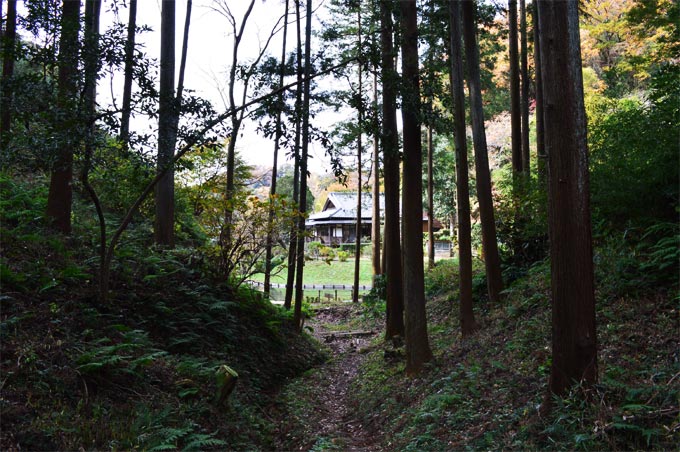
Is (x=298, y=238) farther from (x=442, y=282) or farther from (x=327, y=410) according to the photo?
(x=442, y=282)

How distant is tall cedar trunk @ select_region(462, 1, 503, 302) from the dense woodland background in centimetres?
4

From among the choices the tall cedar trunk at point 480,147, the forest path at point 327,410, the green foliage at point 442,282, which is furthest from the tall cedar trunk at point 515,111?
the forest path at point 327,410

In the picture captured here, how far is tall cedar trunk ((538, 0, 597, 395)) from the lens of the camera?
4.38 meters

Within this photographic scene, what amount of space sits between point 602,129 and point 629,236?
251 centimetres

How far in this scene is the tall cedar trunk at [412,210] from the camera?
8055 mm

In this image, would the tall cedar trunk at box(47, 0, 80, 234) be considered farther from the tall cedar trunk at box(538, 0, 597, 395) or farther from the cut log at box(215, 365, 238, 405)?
the tall cedar trunk at box(538, 0, 597, 395)

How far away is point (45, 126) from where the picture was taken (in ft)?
19.2

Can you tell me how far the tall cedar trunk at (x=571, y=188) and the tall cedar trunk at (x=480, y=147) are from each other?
5.29 metres

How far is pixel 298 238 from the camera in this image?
12820 millimetres

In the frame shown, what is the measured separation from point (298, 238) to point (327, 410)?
5.32 meters

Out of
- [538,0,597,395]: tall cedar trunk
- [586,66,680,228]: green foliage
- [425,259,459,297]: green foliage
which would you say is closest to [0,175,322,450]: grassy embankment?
[538,0,597,395]: tall cedar trunk

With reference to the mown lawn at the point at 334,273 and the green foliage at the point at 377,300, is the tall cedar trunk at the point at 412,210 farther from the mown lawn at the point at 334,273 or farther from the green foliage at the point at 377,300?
the mown lawn at the point at 334,273

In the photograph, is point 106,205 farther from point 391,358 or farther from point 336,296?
point 336,296

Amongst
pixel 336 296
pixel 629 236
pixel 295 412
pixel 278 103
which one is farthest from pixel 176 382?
pixel 336 296
